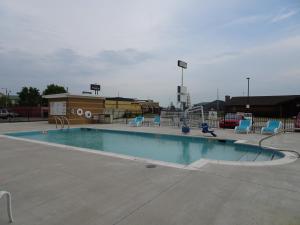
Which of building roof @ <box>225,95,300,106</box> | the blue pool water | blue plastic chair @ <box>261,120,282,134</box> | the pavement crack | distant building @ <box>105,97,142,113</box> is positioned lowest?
the blue pool water

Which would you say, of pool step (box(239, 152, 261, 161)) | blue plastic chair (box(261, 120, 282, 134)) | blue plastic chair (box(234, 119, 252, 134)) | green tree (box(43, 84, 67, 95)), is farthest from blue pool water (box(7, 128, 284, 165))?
green tree (box(43, 84, 67, 95))

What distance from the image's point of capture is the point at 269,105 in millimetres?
33344

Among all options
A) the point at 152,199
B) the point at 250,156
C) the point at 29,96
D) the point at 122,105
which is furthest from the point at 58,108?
the point at 29,96

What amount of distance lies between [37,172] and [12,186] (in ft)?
2.74

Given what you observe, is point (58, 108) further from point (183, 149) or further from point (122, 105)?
point (122, 105)

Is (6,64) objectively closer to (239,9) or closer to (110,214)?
(239,9)

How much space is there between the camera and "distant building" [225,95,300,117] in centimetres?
3191

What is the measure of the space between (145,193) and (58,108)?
1773cm

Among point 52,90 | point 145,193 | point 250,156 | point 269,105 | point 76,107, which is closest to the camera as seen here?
point 145,193

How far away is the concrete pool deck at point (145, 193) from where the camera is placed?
117 inches

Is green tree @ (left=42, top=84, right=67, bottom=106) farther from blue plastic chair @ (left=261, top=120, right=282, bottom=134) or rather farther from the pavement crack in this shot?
the pavement crack

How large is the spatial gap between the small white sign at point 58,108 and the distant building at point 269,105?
2471 cm

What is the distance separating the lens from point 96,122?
826 inches

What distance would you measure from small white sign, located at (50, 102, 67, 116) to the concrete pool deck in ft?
45.3
